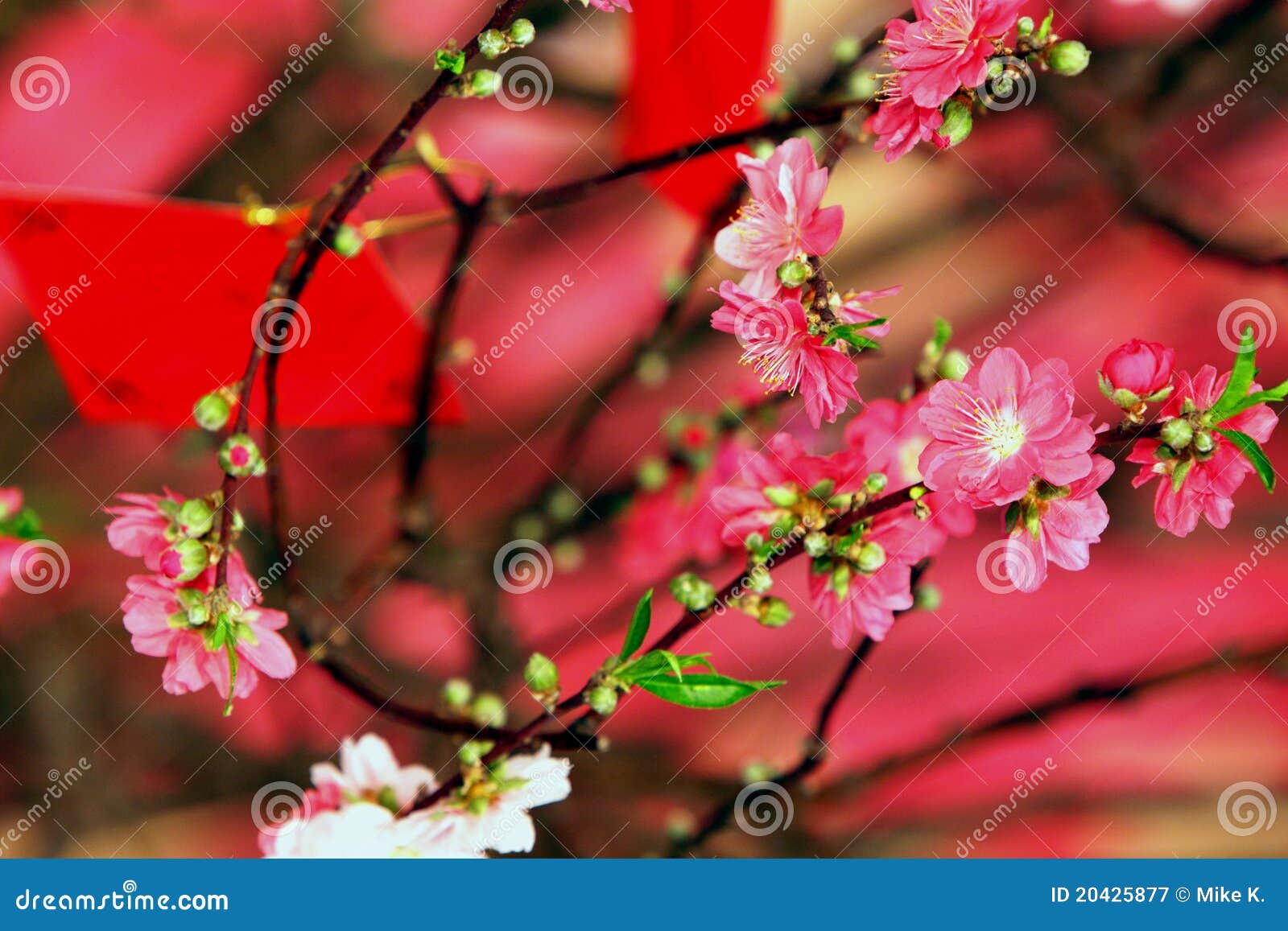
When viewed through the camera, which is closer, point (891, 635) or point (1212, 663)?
point (1212, 663)

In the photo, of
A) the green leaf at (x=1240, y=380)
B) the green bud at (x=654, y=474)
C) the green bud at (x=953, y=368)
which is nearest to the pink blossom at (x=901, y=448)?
the green bud at (x=953, y=368)

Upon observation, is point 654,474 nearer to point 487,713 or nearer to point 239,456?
point 487,713

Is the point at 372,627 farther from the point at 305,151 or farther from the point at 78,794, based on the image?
the point at 305,151

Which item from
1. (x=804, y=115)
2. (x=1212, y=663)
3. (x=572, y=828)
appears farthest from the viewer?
(x=572, y=828)

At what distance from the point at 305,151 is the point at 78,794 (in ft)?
1.91

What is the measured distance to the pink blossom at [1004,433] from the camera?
1.32ft

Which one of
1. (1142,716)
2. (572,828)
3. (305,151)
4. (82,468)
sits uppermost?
(305,151)

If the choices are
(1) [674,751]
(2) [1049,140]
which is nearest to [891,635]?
(1) [674,751]

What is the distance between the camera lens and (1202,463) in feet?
1.35

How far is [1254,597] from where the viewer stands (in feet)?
2.79

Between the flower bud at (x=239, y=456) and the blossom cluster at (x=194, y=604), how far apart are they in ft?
0.08

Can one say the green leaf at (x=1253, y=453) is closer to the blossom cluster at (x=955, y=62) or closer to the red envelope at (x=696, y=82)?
the blossom cluster at (x=955, y=62)

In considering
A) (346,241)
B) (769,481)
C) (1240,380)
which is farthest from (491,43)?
(1240,380)

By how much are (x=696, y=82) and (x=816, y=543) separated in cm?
32
